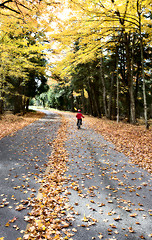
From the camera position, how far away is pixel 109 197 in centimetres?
481

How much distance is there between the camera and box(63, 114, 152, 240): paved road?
3.58 m

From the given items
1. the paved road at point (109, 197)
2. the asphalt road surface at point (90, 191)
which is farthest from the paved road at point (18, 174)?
the paved road at point (109, 197)

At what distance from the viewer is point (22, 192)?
4.86m

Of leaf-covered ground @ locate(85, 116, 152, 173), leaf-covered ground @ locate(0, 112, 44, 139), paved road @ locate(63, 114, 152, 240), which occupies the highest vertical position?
leaf-covered ground @ locate(0, 112, 44, 139)

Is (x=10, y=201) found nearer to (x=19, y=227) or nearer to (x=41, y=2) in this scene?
(x=19, y=227)

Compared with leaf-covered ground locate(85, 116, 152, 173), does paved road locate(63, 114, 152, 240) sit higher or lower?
lower

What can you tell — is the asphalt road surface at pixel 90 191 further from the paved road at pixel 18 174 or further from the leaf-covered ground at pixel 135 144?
the leaf-covered ground at pixel 135 144

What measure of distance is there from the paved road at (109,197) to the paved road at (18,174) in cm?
116

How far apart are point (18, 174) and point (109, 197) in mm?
3128

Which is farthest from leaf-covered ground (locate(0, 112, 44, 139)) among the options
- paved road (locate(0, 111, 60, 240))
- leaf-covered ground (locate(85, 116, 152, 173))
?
leaf-covered ground (locate(85, 116, 152, 173))

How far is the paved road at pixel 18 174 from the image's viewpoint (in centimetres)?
367

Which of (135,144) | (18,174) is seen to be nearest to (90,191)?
(18,174)

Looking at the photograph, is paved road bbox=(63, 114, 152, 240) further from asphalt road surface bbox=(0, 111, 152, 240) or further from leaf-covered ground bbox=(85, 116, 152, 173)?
leaf-covered ground bbox=(85, 116, 152, 173)

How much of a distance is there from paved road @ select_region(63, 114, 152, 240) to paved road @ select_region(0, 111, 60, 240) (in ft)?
3.81
